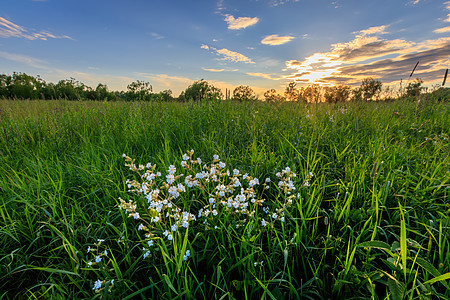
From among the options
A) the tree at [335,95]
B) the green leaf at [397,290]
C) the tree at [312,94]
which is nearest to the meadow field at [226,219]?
the green leaf at [397,290]

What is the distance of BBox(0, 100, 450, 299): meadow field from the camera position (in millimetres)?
1371

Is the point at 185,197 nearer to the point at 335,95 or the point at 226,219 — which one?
the point at 226,219

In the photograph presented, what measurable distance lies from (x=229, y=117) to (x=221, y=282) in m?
3.29

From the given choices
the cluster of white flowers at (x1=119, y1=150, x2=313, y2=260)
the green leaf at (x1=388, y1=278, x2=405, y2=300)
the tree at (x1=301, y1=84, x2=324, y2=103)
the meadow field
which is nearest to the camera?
the green leaf at (x1=388, y1=278, x2=405, y2=300)

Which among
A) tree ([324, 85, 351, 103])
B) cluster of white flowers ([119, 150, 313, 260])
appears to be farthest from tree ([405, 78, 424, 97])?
cluster of white flowers ([119, 150, 313, 260])

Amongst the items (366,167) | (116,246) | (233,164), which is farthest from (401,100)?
(116,246)

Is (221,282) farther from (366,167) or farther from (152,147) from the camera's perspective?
(152,147)

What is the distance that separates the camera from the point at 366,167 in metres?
2.42

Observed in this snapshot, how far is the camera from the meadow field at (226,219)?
1.37 m

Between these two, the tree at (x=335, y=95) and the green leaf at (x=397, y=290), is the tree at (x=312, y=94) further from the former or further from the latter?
the green leaf at (x=397, y=290)

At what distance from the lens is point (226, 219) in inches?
65.7

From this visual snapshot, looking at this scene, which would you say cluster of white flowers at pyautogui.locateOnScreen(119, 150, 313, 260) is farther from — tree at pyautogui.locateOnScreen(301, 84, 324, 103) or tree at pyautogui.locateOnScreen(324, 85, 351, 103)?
tree at pyautogui.locateOnScreen(324, 85, 351, 103)

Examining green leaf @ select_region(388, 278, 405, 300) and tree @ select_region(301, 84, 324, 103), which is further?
tree @ select_region(301, 84, 324, 103)

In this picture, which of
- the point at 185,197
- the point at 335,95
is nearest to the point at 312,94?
the point at 335,95
